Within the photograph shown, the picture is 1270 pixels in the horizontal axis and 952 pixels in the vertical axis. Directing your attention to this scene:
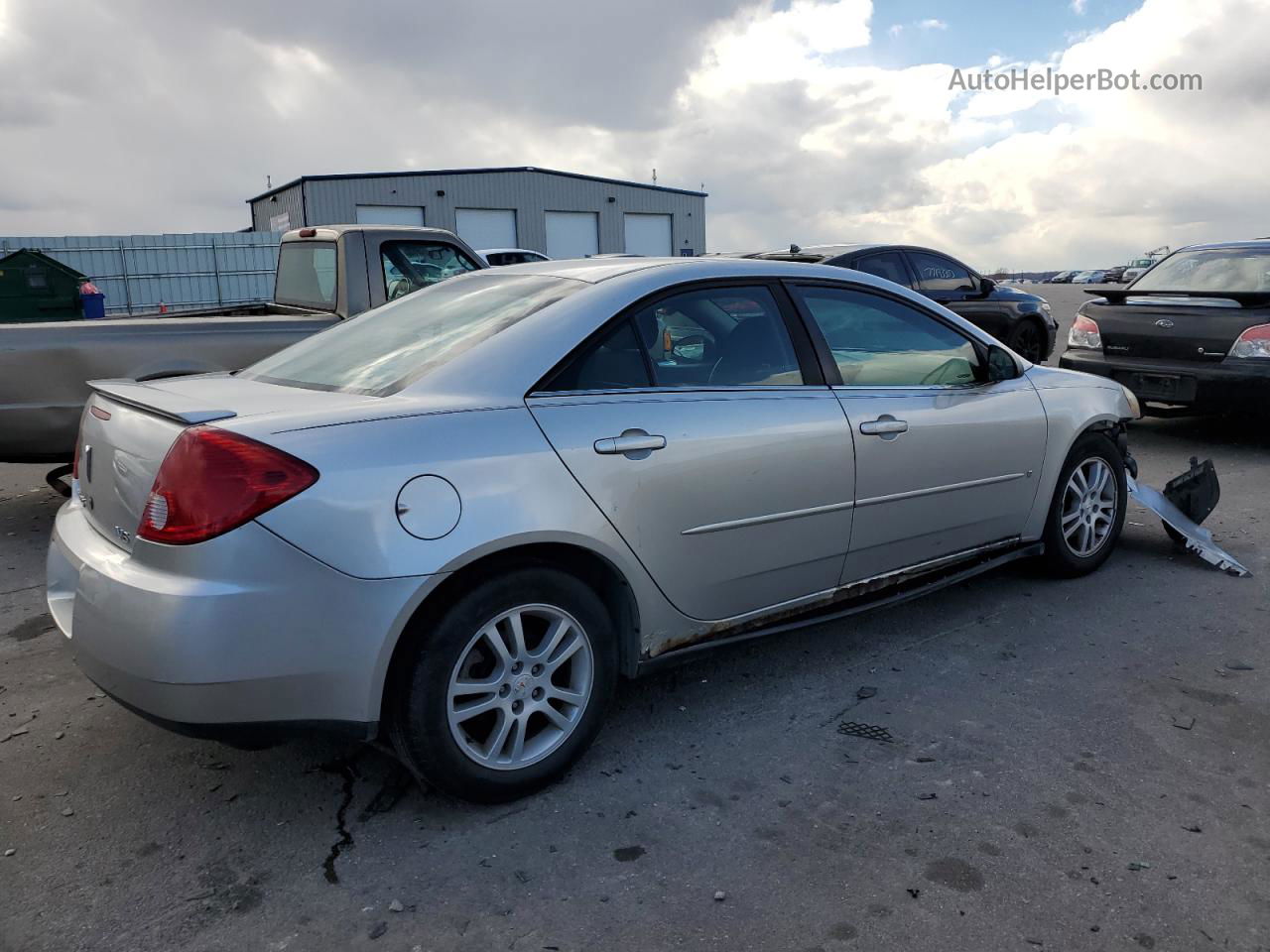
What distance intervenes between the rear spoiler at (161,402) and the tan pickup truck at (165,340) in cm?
262

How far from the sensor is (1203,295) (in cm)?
782

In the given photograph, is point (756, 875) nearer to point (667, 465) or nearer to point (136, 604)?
point (667, 465)

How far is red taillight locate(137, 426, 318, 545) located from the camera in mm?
2395

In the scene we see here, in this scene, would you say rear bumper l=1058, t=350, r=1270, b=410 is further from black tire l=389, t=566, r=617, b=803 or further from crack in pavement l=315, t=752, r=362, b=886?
crack in pavement l=315, t=752, r=362, b=886

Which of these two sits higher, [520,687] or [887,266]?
[887,266]

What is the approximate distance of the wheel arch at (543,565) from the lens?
8.57ft

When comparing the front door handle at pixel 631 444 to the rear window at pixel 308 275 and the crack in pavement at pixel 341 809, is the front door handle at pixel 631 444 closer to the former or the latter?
the crack in pavement at pixel 341 809

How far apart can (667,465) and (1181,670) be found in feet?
7.35

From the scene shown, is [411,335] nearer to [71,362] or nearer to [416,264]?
[71,362]

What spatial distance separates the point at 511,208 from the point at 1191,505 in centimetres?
3230

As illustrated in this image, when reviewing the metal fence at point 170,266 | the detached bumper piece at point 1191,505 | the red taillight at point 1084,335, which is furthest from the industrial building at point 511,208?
the detached bumper piece at point 1191,505

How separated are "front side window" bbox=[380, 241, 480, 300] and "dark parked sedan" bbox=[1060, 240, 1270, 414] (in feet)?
17.2

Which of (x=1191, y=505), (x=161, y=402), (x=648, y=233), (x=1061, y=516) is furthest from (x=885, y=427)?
(x=648, y=233)

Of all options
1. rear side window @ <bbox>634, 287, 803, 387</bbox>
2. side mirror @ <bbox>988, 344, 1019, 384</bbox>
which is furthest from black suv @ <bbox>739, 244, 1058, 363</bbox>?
rear side window @ <bbox>634, 287, 803, 387</bbox>
